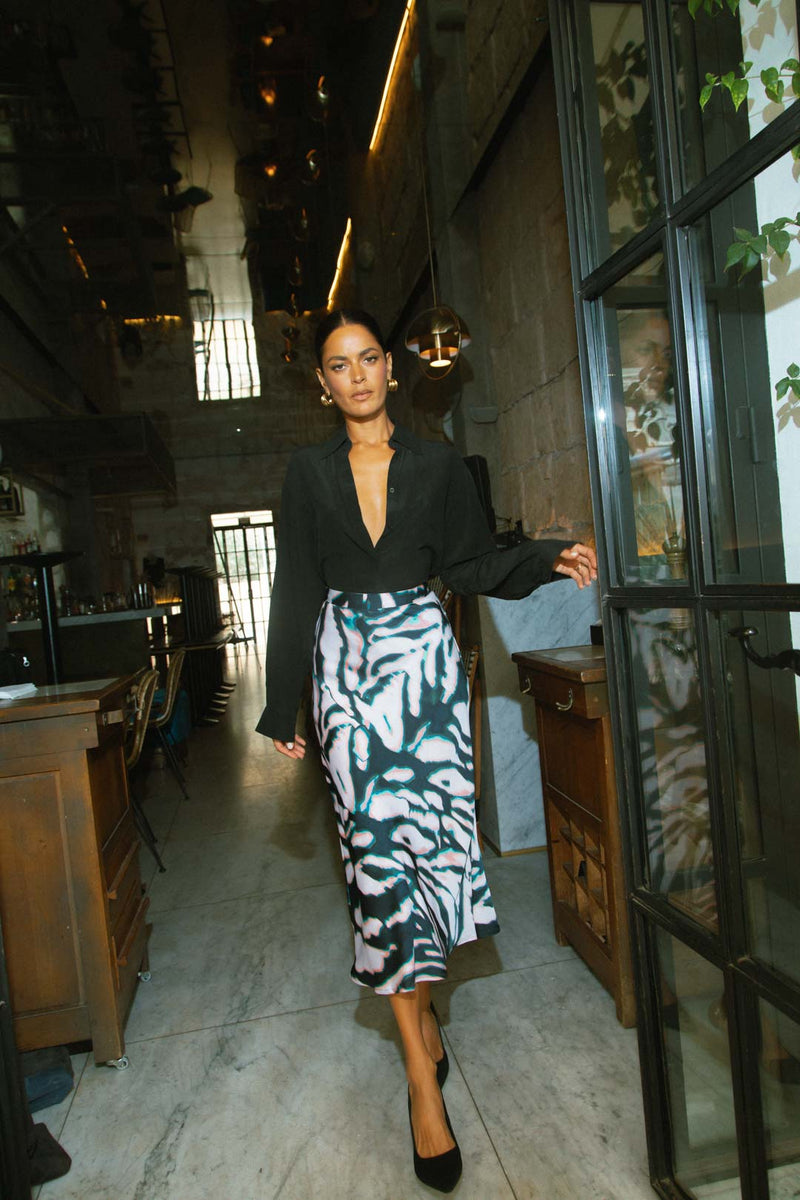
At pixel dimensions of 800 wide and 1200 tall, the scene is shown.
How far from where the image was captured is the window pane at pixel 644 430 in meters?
1.32

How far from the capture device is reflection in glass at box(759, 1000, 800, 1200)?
1133mm

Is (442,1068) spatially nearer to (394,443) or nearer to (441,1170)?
(441,1170)


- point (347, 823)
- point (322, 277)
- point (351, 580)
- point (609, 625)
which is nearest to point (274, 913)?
point (347, 823)

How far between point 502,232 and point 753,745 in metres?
4.17

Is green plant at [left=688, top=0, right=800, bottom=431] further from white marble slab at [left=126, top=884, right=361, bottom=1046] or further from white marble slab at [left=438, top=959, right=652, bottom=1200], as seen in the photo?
white marble slab at [left=126, top=884, right=361, bottom=1046]

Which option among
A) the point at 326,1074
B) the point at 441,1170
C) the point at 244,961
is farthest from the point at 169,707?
the point at 441,1170

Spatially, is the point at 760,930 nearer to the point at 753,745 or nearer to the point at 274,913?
the point at 753,745

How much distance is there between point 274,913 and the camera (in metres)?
3.23

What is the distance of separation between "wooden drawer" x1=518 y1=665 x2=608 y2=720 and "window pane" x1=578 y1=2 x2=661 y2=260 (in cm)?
117

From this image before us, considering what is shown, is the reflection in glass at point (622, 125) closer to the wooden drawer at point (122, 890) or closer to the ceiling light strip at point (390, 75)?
the wooden drawer at point (122, 890)

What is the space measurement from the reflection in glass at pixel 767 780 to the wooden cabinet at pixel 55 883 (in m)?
1.69

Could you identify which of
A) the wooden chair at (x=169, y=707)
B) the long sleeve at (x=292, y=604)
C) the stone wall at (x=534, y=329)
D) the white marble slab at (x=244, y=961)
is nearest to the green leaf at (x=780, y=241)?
the long sleeve at (x=292, y=604)

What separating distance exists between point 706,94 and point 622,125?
0.89ft

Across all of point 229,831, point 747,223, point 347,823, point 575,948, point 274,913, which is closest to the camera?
point 747,223
